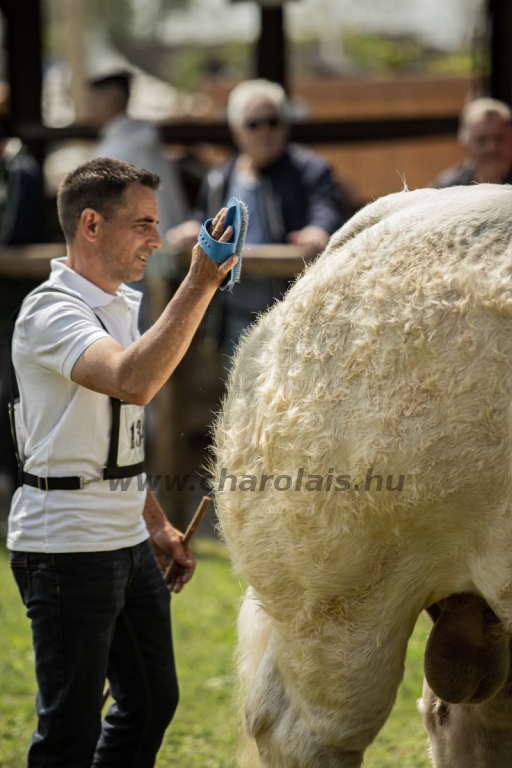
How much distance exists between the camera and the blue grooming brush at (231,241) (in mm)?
2123

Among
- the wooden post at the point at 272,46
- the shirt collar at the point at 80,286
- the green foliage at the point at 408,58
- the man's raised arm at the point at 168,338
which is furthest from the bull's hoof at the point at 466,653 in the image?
the green foliage at the point at 408,58

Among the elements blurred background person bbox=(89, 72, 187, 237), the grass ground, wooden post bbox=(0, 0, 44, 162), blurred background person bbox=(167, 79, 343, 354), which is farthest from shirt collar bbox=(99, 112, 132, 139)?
the grass ground

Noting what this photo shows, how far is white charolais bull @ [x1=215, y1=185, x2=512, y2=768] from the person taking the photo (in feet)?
6.08

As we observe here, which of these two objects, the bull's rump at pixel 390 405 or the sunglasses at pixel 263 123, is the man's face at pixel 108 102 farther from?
the bull's rump at pixel 390 405

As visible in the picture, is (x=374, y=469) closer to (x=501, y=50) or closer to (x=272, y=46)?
(x=501, y=50)

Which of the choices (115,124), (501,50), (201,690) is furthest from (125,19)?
(201,690)

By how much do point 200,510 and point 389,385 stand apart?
972mm

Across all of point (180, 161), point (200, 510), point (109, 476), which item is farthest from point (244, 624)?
point (180, 161)

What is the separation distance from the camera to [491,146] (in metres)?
5.08

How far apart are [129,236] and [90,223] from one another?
106 mm

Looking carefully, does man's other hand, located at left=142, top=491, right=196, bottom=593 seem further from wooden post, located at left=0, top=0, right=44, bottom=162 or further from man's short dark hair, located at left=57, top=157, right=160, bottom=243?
wooden post, located at left=0, top=0, right=44, bottom=162

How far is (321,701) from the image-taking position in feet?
7.09

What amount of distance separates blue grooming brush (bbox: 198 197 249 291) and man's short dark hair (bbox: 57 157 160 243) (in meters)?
0.35

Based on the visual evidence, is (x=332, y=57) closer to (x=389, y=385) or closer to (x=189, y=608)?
(x=189, y=608)
